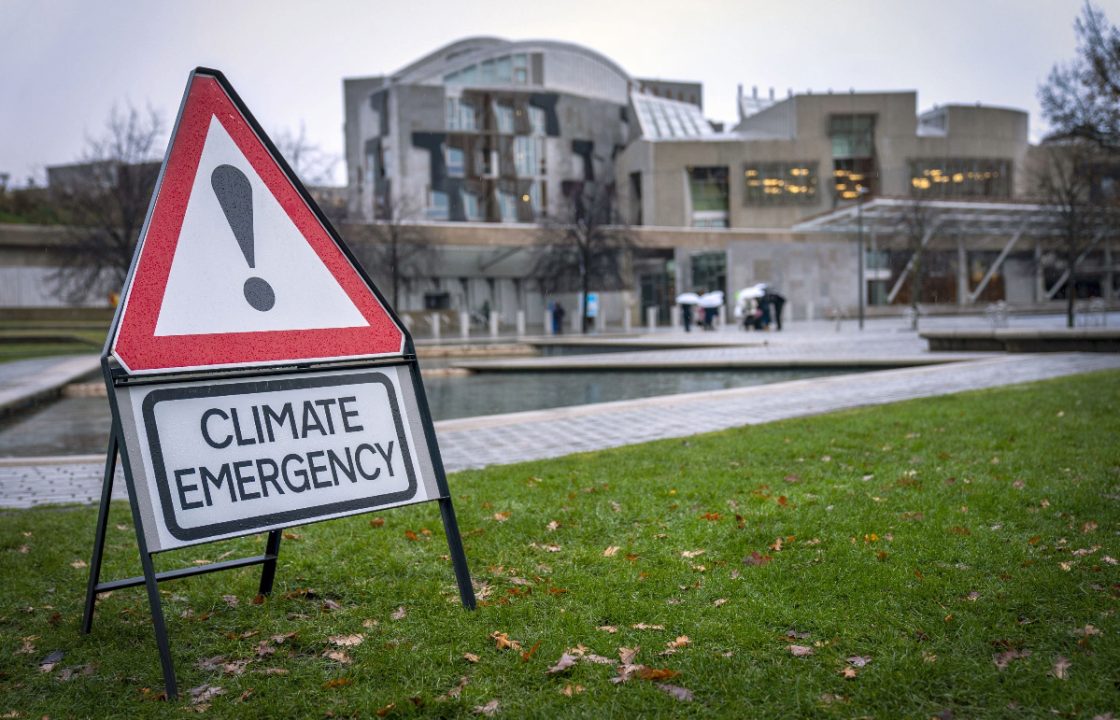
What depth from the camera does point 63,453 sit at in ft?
33.3

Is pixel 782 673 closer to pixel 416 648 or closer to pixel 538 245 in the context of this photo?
pixel 416 648

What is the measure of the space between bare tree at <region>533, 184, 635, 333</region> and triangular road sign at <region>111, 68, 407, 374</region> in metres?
40.3

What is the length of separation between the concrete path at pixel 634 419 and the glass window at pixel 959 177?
5770 cm

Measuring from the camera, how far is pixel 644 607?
395 cm

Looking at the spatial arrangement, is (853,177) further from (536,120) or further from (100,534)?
(100,534)

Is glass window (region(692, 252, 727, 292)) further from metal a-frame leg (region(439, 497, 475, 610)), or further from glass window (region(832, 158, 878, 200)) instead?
metal a-frame leg (region(439, 497, 475, 610))

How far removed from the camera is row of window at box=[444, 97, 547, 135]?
68.1m

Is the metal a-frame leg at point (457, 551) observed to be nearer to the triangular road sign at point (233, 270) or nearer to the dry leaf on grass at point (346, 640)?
the dry leaf on grass at point (346, 640)

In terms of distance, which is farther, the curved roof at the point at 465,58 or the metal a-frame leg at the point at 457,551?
the curved roof at the point at 465,58

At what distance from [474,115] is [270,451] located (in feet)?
223

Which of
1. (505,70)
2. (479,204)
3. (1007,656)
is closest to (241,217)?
(1007,656)

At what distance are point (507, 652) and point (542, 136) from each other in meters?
69.6

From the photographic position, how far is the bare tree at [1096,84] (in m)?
13.4

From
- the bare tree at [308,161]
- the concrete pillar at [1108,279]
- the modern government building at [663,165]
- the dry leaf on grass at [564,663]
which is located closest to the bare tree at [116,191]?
the bare tree at [308,161]
